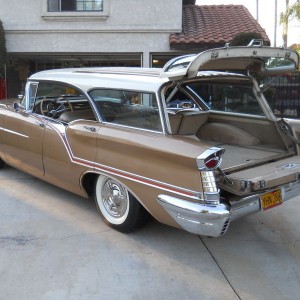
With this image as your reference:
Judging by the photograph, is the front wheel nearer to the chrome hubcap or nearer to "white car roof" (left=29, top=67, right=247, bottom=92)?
the chrome hubcap

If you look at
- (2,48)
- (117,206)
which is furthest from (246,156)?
(2,48)

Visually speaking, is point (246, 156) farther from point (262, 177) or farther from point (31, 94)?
point (31, 94)

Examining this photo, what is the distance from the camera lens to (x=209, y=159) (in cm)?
338

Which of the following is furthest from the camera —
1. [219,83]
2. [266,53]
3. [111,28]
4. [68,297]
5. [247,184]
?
[111,28]

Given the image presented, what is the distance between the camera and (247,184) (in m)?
3.56

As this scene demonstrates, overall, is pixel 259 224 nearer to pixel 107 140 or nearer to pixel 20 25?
pixel 107 140

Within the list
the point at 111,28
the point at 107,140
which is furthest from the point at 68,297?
the point at 111,28

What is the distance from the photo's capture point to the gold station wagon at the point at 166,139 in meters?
3.54

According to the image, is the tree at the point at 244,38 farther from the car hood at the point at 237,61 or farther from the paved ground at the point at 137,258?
the paved ground at the point at 137,258

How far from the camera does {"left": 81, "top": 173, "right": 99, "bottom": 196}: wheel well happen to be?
14.9 feet

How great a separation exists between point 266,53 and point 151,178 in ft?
5.26

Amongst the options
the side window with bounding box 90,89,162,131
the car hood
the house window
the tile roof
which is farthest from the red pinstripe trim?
the house window

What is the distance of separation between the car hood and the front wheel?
1203 millimetres

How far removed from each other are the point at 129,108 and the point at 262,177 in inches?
57.0
